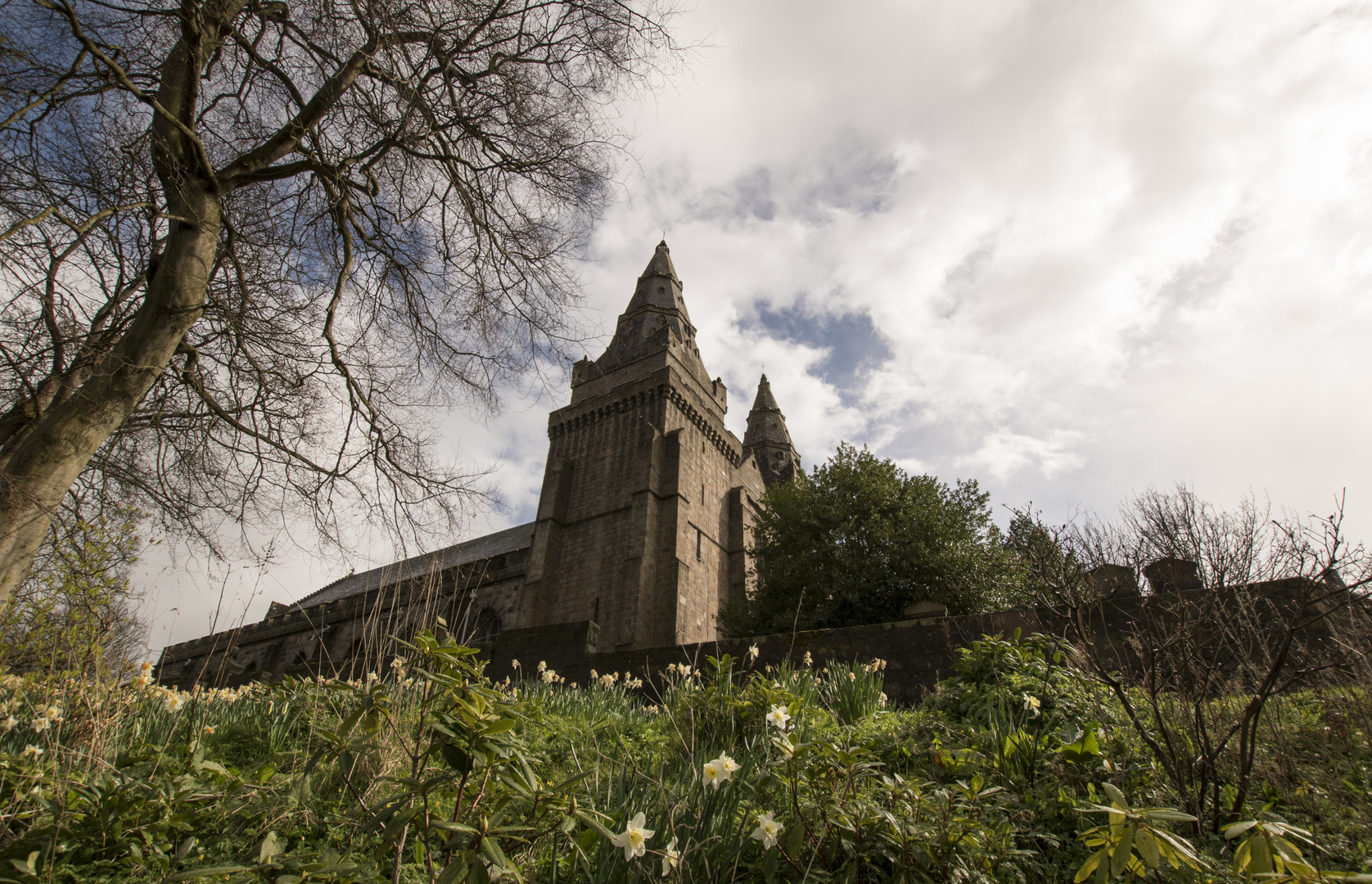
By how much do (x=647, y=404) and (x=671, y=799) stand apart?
65.8 ft

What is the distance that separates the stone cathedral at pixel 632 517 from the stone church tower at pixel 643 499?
5 cm

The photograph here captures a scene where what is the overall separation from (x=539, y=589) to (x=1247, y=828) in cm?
2017

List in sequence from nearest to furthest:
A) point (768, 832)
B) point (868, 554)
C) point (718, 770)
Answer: point (768, 832)
point (718, 770)
point (868, 554)

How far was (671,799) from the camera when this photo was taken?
2789 millimetres

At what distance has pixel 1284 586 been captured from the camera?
21.9 feet

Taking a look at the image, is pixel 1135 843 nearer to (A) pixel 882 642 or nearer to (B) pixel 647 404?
(A) pixel 882 642

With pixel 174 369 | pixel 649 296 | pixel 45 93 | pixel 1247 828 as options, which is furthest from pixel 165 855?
pixel 649 296

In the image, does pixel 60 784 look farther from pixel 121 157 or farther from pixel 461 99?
pixel 461 99

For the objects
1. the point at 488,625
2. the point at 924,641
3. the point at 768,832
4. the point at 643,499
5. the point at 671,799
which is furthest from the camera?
the point at 488,625

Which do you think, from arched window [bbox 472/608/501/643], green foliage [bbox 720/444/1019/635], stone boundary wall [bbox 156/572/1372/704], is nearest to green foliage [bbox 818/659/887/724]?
stone boundary wall [bbox 156/572/1372/704]

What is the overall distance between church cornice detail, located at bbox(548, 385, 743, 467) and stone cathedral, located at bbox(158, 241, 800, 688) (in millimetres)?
48

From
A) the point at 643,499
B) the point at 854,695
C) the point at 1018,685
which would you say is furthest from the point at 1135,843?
the point at 643,499

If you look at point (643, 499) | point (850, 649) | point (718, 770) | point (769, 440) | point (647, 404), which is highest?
point (769, 440)

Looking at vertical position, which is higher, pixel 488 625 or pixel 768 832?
pixel 488 625
